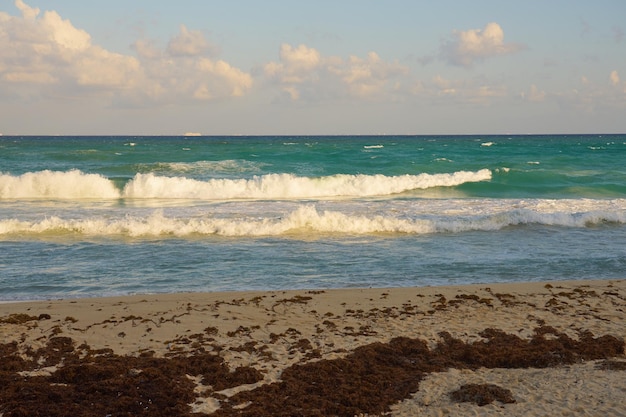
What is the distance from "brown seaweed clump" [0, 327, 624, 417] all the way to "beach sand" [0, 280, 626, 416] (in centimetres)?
2

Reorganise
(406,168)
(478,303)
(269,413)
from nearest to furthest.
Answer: (269,413), (478,303), (406,168)

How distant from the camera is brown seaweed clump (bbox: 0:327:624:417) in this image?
18.1 feet

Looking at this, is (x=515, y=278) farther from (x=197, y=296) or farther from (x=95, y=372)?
(x=95, y=372)

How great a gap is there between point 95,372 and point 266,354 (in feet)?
5.75

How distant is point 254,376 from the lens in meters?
6.19

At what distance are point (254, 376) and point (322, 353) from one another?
3.12 ft

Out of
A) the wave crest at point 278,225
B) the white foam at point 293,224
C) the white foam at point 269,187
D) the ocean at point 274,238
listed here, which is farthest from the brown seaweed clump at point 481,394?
the white foam at point 269,187

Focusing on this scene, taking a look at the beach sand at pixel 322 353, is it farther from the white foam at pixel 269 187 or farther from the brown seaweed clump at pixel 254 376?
the white foam at pixel 269 187

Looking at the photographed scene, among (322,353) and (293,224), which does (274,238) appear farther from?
(322,353)

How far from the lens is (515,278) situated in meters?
10.9

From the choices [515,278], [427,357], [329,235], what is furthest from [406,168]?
[427,357]

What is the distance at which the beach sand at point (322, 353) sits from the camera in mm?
5570

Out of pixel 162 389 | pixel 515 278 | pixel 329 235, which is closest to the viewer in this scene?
pixel 162 389

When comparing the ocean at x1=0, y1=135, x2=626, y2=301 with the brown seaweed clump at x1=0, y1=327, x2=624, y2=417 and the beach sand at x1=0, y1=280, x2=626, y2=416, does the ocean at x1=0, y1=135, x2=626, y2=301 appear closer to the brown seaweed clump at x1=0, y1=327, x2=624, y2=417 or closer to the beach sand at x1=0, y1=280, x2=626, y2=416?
the beach sand at x1=0, y1=280, x2=626, y2=416
